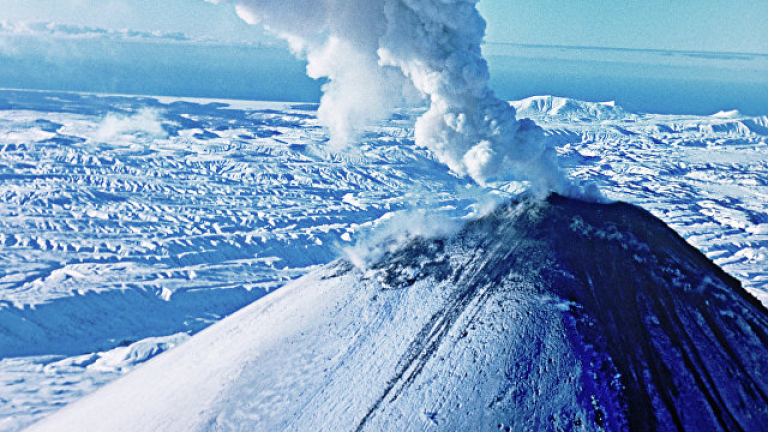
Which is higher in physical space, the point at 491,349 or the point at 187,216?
the point at 491,349

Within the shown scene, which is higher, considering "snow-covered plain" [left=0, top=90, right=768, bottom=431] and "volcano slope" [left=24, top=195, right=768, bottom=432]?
"volcano slope" [left=24, top=195, right=768, bottom=432]

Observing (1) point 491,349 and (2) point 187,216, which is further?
(2) point 187,216

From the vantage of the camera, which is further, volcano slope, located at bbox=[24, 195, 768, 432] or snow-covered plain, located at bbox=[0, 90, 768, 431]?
snow-covered plain, located at bbox=[0, 90, 768, 431]

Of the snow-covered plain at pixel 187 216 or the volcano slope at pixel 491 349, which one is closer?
the volcano slope at pixel 491 349
